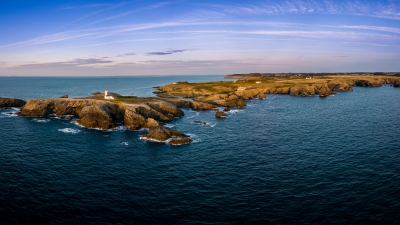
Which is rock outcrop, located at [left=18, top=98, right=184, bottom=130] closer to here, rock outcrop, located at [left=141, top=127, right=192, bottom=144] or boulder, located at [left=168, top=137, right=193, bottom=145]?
rock outcrop, located at [left=141, top=127, right=192, bottom=144]

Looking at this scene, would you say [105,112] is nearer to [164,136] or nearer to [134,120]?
[134,120]

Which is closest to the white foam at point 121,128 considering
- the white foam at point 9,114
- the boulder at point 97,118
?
the boulder at point 97,118

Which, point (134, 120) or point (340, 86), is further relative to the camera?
point (340, 86)

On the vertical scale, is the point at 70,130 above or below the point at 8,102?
below

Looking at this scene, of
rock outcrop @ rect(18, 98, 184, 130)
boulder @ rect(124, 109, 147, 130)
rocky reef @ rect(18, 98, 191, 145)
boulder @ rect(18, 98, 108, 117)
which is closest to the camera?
rocky reef @ rect(18, 98, 191, 145)

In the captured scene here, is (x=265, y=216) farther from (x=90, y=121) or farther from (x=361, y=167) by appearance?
(x=90, y=121)

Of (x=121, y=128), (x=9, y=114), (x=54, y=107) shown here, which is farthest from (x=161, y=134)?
(x=9, y=114)

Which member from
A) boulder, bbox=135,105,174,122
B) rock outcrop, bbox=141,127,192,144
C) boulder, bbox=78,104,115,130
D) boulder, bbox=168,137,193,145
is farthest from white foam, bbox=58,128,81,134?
boulder, bbox=168,137,193,145
